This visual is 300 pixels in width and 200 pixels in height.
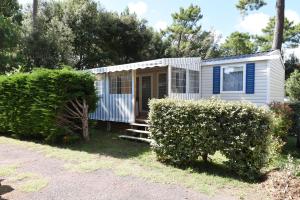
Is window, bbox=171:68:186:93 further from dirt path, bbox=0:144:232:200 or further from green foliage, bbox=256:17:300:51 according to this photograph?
green foliage, bbox=256:17:300:51

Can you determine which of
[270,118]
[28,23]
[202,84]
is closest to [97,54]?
[28,23]

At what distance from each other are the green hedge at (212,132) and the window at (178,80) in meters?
3.79

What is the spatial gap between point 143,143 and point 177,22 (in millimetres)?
24185

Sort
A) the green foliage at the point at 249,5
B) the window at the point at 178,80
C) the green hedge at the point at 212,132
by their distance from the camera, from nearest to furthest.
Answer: the green hedge at the point at 212,132, the window at the point at 178,80, the green foliage at the point at 249,5

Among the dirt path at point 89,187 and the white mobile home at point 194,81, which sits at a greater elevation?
the white mobile home at point 194,81

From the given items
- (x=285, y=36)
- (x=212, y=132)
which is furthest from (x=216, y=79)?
(x=285, y=36)

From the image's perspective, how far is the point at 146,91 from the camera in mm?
13172

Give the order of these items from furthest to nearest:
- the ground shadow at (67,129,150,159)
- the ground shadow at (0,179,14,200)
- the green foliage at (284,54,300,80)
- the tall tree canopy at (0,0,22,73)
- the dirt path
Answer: the green foliage at (284,54,300,80)
the tall tree canopy at (0,0,22,73)
the ground shadow at (67,129,150,159)
the ground shadow at (0,179,14,200)
the dirt path

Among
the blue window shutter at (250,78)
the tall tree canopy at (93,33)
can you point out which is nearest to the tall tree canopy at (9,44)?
the tall tree canopy at (93,33)

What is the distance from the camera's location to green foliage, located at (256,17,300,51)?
27125 millimetres

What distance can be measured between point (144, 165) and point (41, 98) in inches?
179

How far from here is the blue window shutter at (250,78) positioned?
10935 millimetres

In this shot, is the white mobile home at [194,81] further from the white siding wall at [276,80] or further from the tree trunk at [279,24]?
the tree trunk at [279,24]

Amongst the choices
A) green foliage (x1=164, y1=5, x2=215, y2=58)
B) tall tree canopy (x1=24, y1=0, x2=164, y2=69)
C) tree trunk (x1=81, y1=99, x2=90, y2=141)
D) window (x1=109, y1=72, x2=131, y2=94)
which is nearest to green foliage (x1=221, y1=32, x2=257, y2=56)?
green foliage (x1=164, y1=5, x2=215, y2=58)
